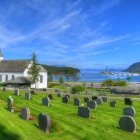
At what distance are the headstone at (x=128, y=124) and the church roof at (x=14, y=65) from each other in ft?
201

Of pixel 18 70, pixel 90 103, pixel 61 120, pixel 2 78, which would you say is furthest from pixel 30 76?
pixel 61 120

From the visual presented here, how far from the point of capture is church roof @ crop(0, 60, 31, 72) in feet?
270

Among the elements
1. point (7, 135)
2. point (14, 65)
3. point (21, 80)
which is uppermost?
point (14, 65)

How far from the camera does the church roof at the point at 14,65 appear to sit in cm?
8220

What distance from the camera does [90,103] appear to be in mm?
33562

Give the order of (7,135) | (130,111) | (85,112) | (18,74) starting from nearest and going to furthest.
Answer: (7,135), (85,112), (130,111), (18,74)

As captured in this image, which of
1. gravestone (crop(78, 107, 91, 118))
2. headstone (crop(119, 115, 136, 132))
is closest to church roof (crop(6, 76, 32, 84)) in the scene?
gravestone (crop(78, 107, 91, 118))

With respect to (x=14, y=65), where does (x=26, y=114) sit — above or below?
below

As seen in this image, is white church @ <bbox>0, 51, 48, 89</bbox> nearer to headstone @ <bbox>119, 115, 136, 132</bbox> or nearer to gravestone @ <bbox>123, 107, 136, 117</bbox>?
gravestone @ <bbox>123, 107, 136, 117</bbox>

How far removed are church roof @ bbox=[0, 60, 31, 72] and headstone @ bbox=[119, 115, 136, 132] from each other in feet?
201

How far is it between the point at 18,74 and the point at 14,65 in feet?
14.9

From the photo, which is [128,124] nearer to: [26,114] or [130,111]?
[130,111]

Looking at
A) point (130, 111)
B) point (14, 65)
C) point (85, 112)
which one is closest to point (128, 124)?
point (85, 112)

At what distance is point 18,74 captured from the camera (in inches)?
3216
